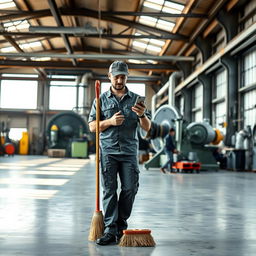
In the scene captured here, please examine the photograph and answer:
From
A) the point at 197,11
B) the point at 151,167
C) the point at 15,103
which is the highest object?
the point at 197,11

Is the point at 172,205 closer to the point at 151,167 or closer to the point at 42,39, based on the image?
the point at 151,167

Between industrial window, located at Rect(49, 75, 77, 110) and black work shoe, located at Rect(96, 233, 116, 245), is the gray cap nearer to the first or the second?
black work shoe, located at Rect(96, 233, 116, 245)

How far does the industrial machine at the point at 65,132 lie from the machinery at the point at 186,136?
11573mm

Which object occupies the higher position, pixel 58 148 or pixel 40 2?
pixel 40 2

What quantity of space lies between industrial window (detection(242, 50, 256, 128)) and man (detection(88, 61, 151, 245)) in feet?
41.4

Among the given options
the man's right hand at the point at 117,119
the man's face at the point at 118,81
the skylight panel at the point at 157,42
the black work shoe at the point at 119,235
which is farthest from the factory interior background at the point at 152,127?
the man's face at the point at 118,81

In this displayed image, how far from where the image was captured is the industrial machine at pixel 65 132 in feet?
86.0

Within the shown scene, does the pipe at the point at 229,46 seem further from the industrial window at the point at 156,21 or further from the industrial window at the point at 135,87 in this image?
the industrial window at the point at 135,87

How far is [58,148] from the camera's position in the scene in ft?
88.3

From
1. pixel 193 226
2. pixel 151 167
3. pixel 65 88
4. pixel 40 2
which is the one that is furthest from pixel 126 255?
pixel 65 88

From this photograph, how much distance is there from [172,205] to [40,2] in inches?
610

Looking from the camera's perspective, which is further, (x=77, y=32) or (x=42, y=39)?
(x=42, y=39)

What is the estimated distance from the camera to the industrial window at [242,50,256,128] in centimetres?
1545

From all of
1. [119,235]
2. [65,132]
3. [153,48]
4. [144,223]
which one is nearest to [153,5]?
[153,48]
